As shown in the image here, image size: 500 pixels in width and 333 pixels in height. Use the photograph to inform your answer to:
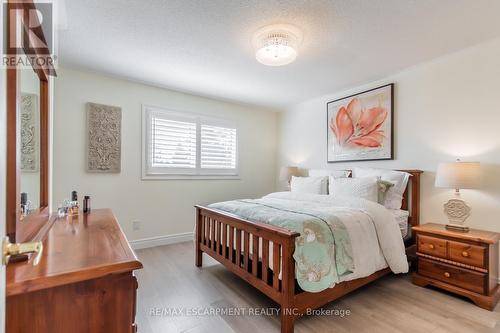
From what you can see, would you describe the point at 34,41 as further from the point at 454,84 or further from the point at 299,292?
the point at 454,84

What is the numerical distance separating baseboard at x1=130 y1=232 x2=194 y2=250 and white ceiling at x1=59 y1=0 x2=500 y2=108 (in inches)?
87.8

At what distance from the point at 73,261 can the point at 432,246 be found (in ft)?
9.11

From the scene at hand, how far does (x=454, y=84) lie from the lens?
2629 millimetres

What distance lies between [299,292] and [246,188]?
293 cm

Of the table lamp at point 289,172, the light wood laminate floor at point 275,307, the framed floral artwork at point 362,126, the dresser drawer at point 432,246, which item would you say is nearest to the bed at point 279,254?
the light wood laminate floor at point 275,307

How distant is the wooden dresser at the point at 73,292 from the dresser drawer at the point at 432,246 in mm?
2570

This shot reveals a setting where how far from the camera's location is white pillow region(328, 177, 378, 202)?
8.98ft

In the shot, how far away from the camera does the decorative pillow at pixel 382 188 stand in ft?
9.09

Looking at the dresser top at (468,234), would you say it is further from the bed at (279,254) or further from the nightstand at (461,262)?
the bed at (279,254)

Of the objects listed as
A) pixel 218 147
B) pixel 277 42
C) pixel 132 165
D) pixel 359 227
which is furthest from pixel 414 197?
pixel 132 165

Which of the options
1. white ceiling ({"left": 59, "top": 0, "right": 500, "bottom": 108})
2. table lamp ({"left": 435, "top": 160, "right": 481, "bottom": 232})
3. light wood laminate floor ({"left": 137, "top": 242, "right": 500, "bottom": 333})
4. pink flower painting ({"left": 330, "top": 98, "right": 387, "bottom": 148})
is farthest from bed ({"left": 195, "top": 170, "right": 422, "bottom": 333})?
white ceiling ({"left": 59, "top": 0, "right": 500, "bottom": 108})

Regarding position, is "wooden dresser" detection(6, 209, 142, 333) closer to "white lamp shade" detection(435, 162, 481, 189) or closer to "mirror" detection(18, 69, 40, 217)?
"mirror" detection(18, 69, 40, 217)

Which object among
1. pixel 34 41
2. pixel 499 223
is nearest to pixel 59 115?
pixel 34 41

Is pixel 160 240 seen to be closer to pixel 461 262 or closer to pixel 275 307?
pixel 275 307
